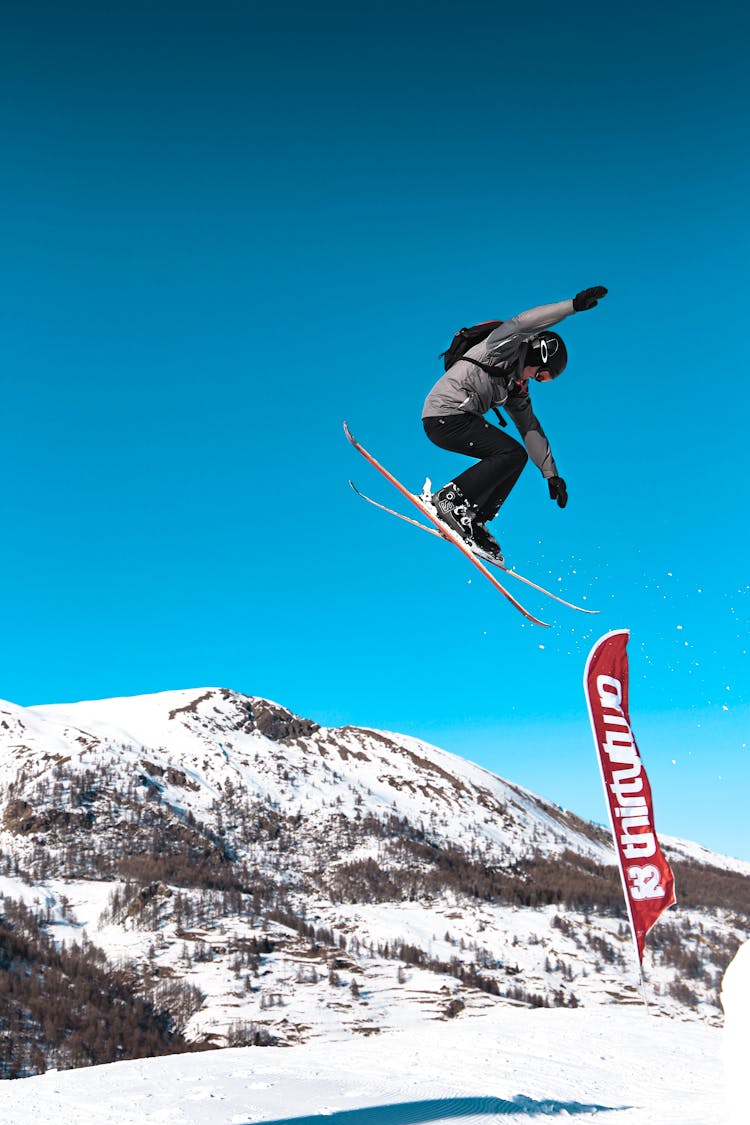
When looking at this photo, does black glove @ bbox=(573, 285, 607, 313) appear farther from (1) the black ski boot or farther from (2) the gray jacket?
(1) the black ski boot

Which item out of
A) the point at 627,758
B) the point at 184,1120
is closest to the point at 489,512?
the point at 627,758

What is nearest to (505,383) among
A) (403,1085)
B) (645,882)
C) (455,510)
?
(455,510)

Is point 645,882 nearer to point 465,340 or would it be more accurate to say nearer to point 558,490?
point 558,490

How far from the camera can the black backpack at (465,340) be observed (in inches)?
379

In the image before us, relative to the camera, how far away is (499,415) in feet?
34.6

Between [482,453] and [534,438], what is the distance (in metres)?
0.68

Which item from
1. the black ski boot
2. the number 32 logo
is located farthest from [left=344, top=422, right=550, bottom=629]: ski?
the number 32 logo

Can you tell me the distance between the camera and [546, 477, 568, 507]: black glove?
10523 millimetres

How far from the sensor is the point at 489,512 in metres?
11.3

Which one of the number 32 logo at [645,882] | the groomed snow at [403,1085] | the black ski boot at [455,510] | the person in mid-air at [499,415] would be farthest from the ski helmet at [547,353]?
the groomed snow at [403,1085]

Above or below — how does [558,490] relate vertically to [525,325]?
below

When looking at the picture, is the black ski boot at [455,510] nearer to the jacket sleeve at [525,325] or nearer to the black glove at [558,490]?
the black glove at [558,490]

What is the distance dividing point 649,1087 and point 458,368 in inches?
1422

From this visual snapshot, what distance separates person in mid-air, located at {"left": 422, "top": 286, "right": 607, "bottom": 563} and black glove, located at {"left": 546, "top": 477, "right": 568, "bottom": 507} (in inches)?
0.5
